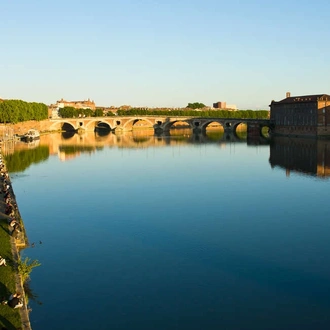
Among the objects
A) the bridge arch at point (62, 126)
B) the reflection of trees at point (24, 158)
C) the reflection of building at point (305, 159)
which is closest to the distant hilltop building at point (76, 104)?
the bridge arch at point (62, 126)

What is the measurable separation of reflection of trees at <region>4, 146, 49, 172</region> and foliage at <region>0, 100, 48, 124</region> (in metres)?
16.8

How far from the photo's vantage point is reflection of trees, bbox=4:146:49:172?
38572 millimetres

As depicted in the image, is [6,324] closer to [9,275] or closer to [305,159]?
[9,275]

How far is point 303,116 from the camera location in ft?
231

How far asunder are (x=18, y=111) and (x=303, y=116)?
4017 cm

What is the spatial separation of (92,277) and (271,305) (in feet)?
16.1

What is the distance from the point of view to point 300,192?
26578mm

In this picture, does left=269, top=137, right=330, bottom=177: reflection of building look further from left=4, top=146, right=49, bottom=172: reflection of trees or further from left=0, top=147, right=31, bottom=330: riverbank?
left=0, top=147, right=31, bottom=330: riverbank

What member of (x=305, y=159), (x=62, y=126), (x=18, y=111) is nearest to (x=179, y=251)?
(x=305, y=159)

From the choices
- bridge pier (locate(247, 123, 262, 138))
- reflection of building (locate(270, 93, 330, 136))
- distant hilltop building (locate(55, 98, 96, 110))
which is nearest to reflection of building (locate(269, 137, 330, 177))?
reflection of building (locate(270, 93, 330, 136))

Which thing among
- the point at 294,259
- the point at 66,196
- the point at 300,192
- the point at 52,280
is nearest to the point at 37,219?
the point at 66,196

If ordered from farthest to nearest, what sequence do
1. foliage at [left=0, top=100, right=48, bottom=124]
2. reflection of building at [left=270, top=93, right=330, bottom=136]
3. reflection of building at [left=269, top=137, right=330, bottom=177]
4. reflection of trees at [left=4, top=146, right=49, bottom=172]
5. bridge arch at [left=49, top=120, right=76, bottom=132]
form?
bridge arch at [left=49, top=120, right=76, bottom=132] → foliage at [left=0, top=100, right=48, bottom=124] → reflection of building at [left=270, top=93, right=330, bottom=136] → reflection of trees at [left=4, top=146, right=49, bottom=172] → reflection of building at [left=269, top=137, right=330, bottom=177]

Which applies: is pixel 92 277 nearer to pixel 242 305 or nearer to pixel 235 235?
pixel 242 305

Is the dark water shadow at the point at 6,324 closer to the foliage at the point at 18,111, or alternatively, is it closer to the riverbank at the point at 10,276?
the riverbank at the point at 10,276
